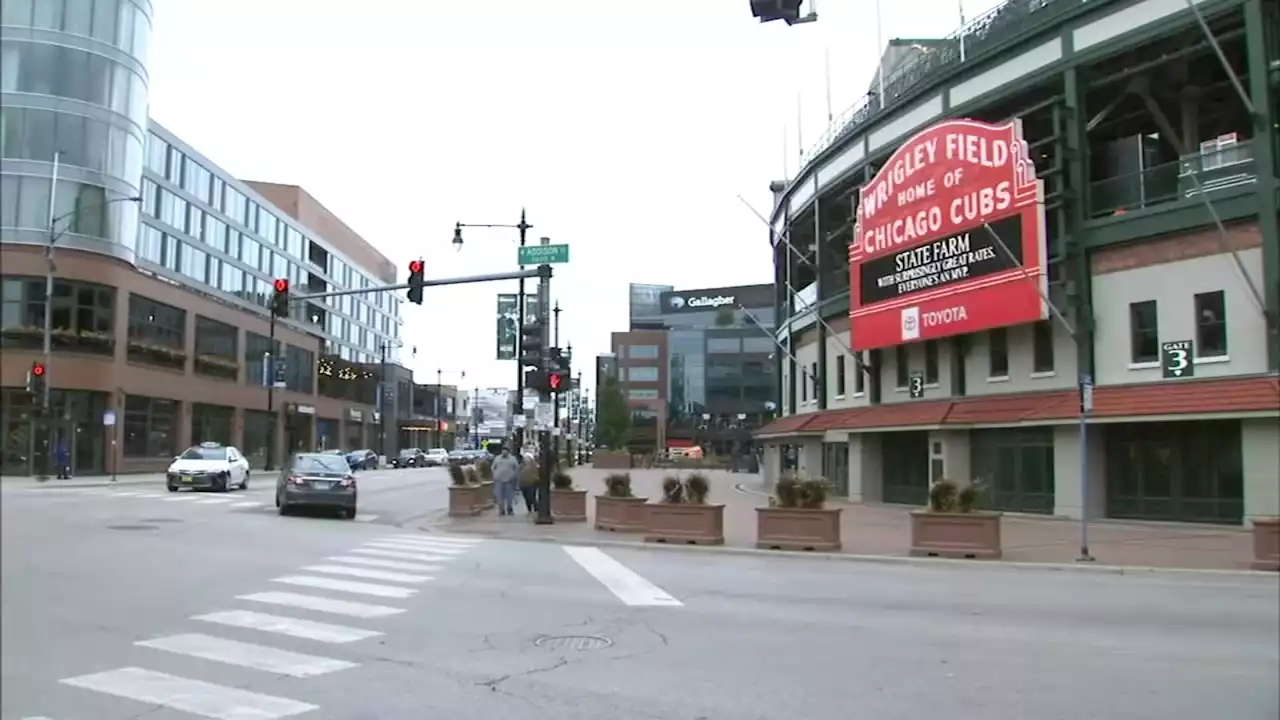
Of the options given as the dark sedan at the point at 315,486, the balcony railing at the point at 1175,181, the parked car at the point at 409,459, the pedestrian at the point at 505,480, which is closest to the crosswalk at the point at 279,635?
the dark sedan at the point at 315,486

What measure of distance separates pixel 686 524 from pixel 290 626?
1129 cm

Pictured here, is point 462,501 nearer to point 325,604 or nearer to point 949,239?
point 949,239

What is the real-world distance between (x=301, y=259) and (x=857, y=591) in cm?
1784

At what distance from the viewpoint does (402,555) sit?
16094mm

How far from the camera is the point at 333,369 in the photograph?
13.6 m

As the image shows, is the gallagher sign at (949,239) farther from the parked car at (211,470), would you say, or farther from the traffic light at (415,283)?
the parked car at (211,470)

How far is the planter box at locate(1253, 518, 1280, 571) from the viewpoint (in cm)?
1531

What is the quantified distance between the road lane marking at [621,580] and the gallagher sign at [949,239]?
14434 mm

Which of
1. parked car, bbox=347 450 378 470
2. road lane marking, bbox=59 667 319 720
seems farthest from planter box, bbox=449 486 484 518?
parked car, bbox=347 450 378 470

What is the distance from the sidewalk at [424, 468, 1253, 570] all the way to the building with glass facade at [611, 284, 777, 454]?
3525 inches

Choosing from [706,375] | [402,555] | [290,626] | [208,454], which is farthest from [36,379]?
[706,375]

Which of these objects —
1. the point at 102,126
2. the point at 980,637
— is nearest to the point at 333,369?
the point at 980,637

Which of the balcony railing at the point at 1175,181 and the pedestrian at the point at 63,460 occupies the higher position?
the balcony railing at the point at 1175,181

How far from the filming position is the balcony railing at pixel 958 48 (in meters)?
27.1
